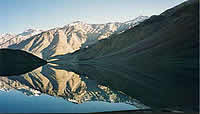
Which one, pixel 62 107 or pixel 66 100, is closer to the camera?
pixel 62 107

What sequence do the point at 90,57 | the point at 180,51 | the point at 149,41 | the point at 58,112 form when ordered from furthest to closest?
the point at 90,57 < the point at 149,41 < the point at 180,51 < the point at 58,112

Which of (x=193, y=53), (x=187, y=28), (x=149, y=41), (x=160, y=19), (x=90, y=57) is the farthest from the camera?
(x=90, y=57)

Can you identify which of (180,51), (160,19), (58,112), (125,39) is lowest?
(58,112)

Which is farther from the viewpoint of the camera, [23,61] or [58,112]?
[23,61]

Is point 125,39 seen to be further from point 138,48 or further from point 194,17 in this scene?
point 194,17

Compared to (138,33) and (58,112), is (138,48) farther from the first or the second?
(58,112)

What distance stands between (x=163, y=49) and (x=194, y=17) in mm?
24413

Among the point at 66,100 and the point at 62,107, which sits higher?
the point at 62,107

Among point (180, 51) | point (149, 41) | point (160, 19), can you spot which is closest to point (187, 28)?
point (180, 51)

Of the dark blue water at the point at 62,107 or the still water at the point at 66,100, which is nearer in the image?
the dark blue water at the point at 62,107

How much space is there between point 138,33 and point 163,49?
48.1m

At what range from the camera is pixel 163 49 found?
4200 inches

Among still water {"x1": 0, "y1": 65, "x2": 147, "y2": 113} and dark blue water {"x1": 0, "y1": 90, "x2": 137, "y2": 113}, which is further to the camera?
still water {"x1": 0, "y1": 65, "x2": 147, "y2": 113}

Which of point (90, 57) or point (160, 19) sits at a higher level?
point (160, 19)
